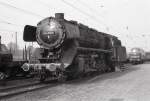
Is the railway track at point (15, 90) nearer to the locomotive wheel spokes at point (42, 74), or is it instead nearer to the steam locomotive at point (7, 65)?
the locomotive wheel spokes at point (42, 74)

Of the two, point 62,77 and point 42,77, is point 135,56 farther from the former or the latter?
point 62,77

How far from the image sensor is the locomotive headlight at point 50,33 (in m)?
14.6

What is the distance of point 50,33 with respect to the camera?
14.9 m

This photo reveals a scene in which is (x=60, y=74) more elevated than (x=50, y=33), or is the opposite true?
(x=50, y=33)

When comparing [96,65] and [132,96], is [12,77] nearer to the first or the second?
[96,65]

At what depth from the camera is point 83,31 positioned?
56.1 ft

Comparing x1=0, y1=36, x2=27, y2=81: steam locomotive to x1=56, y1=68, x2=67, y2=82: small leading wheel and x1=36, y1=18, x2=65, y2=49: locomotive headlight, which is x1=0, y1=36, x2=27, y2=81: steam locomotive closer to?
x1=36, y1=18, x2=65, y2=49: locomotive headlight

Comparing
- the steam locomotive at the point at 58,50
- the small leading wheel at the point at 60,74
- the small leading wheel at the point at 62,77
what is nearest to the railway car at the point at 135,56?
the steam locomotive at the point at 58,50

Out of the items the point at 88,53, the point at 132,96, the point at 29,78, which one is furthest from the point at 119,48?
the point at 132,96

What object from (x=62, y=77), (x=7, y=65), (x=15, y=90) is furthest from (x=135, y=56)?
(x=15, y=90)

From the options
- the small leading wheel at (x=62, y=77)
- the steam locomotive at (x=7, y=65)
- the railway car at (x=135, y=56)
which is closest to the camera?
the small leading wheel at (x=62, y=77)

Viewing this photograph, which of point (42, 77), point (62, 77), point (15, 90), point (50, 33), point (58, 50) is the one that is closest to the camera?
point (15, 90)

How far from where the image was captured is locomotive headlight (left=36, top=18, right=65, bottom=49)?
14561mm

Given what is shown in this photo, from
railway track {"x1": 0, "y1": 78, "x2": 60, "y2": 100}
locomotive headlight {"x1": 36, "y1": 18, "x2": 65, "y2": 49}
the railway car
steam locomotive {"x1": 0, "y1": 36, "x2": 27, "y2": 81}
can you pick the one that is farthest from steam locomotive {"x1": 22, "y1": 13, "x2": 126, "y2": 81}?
the railway car
